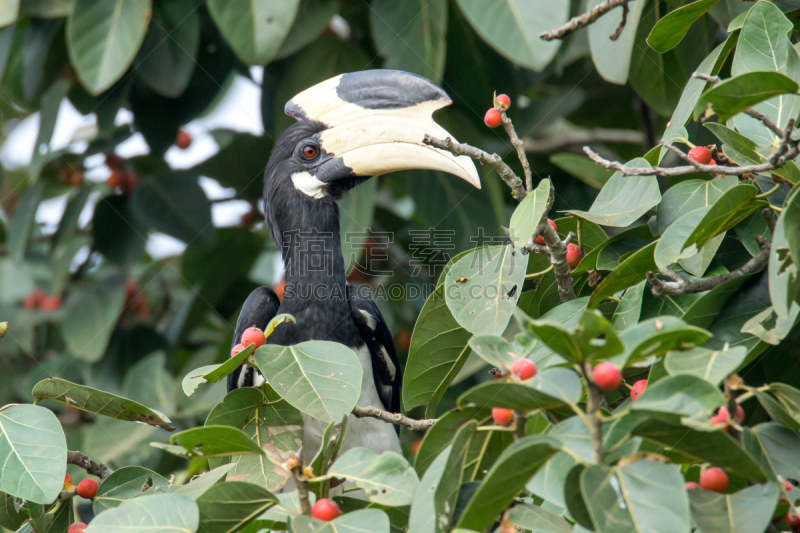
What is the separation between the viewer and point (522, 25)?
2.38 metres

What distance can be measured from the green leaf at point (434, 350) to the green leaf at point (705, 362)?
61 cm

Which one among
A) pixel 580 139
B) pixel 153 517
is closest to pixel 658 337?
pixel 153 517

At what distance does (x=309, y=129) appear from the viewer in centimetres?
292

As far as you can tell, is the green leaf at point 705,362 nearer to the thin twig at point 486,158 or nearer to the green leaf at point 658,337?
the green leaf at point 658,337

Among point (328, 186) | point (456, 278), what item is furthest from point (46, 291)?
point (456, 278)

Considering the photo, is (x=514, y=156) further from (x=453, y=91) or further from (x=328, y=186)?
(x=328, y=186)

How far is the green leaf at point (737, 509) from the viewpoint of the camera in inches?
38.9

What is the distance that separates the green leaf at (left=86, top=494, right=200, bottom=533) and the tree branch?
48 centimetres

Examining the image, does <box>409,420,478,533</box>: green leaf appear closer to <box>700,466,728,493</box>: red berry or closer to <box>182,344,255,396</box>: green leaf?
<box>700,466,728,493</box>: red berry

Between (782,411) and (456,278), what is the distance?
25.6 inches

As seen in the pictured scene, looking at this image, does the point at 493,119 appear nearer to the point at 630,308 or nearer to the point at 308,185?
the point at 630,308

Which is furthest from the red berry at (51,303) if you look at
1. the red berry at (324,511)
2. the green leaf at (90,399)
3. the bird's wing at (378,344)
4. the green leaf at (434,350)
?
the red berry at (324,511)

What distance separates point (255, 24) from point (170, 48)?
0.77m

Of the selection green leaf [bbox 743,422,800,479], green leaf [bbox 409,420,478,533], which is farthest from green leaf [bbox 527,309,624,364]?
green leaf [bbox 743,422,800,479]
